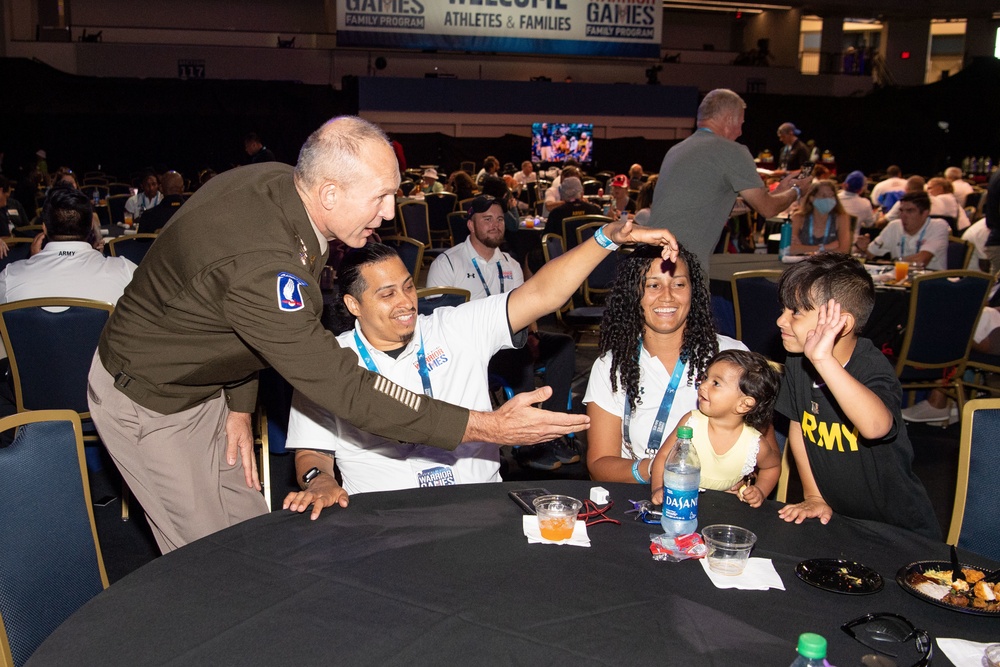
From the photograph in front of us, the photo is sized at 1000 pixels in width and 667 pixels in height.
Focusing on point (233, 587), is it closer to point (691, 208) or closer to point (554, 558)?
point (554, 558)

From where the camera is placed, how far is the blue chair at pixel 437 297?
3.61 m

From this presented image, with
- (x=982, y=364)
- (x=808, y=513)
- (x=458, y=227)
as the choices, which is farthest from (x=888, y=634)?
(x=458, y=227)

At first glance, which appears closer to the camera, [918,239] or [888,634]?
[888,634]

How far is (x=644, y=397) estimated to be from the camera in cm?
261

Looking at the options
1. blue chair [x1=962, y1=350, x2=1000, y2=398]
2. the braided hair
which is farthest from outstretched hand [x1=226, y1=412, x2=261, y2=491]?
blue chair [x1=962, y1=350, x2=1000, y2=398]

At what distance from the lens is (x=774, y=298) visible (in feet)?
13.6

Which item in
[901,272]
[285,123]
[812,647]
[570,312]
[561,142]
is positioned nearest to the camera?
[812,647]

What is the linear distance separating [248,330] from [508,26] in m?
15.8

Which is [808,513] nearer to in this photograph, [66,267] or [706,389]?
[706,389]

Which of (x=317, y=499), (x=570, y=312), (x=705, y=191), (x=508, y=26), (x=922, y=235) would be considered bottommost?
(x=570, y=312)

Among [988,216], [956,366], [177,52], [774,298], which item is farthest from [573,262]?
[177,52]

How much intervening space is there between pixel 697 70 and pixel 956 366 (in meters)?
17.0

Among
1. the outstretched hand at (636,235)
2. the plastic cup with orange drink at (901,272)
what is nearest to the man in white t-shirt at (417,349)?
the outstretched hand at (636,235)

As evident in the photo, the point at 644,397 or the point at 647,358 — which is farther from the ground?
the point at 647,358
